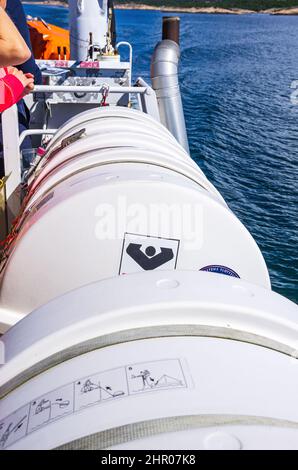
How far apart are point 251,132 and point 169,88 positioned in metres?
8.74

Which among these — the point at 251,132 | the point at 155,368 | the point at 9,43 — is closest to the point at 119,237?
the point at 9,43

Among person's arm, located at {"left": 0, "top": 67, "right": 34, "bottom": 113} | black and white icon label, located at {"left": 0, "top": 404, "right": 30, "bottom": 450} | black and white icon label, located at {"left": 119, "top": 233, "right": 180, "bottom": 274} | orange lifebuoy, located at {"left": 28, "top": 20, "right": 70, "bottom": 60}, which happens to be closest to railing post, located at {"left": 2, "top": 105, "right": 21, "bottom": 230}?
person's arm, located at {"left": 0, "top": 67, "right": 34, "bottom": 113}

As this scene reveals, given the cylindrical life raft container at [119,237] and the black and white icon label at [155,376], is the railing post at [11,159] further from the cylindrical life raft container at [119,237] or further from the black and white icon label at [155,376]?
the black and white icon label at [155,376]

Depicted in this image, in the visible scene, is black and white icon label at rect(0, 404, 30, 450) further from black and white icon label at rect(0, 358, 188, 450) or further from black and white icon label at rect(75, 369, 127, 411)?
black and white icon label at rect(75, 369, 127, 411)

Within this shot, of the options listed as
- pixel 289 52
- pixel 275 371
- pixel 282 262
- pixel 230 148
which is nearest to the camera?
pixel 275 371

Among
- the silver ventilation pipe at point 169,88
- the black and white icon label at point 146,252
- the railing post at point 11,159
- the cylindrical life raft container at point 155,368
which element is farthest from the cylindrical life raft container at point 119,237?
the silver ventilation pipe at point 169,88

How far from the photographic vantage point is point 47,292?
3.43 metres

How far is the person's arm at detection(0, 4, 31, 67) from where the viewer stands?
3066 millimetres

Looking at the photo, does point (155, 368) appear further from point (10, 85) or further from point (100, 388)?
point (10, 85)

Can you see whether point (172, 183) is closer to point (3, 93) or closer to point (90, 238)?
point (90, 238)

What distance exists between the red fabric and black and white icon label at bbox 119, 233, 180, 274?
1.76 m

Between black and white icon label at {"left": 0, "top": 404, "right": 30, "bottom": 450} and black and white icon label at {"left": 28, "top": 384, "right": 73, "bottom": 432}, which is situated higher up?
black and white icon label at {"left": 28, "top": 384, "right": 73, "bottom": 432}
